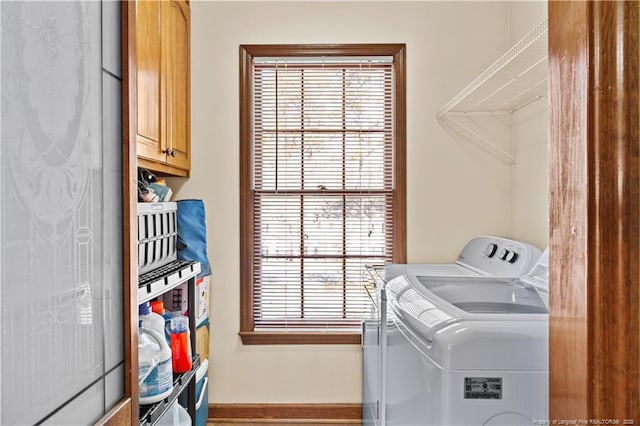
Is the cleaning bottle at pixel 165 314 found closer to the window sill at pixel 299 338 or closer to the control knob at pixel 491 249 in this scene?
the window sill at pixel 299 338

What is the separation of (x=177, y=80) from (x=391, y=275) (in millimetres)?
1449

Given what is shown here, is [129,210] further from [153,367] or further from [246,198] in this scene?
[246,198]

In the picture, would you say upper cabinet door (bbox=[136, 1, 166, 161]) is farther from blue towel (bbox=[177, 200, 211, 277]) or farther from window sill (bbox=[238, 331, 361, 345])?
window sill (bbox=[238, 331, 361, 345])

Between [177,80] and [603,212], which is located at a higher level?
[177,80]

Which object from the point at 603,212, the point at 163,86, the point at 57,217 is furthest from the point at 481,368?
the point at 163,86

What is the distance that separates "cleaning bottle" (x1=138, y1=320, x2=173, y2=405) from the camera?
1.41m

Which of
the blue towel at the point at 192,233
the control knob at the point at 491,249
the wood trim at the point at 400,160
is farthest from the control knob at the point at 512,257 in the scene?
the blue towel at the point at 192,233

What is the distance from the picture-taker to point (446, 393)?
101 centimetres

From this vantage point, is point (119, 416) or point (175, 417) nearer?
point (119, 416)

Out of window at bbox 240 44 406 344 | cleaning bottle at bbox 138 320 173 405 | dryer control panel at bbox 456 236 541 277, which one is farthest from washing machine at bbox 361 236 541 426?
cleaning bottle at bbox 138 320 173 405

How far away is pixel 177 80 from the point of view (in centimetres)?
219

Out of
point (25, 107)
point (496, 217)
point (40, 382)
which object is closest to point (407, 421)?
point (40, 382)

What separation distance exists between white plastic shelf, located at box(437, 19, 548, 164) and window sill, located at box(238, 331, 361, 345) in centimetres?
130

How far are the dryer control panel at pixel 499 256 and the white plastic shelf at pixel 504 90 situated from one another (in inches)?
20.1
